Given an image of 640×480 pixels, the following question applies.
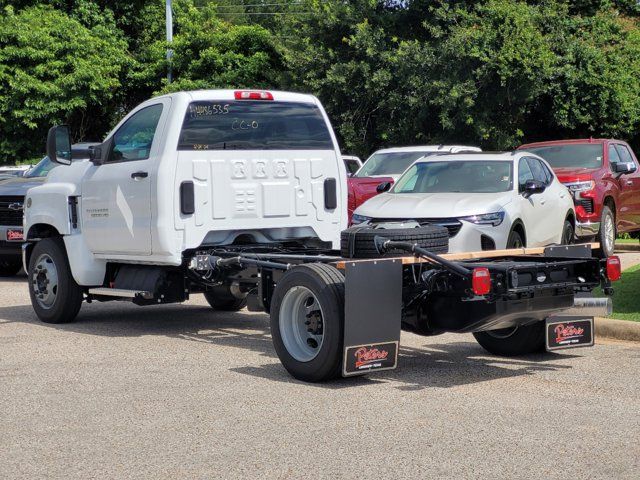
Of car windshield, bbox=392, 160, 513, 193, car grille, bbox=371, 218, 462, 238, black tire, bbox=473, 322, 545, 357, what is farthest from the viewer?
car windshield, bbox=392, 160, 513, 193

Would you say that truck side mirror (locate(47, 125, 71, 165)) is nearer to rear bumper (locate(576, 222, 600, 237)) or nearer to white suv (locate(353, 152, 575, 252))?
white suv (locate(353, 152, 575, 252))

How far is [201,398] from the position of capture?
740 centimetres

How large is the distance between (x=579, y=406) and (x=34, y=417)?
360 cm

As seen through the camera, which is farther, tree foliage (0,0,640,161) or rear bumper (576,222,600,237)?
tree foliage (0,0,640,161)

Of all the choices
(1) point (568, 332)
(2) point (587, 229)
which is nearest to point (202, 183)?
(1) point (568, 332)

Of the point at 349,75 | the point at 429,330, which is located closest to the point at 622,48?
the point at 349,75

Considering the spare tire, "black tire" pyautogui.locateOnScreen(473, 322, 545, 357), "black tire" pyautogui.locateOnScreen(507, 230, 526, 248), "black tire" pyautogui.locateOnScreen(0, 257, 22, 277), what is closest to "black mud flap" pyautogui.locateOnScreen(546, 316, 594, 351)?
"black tire" pyautogui.locateOnScreen(473, 322, 545, 357)

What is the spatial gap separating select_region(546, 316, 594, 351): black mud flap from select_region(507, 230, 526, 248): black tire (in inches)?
157

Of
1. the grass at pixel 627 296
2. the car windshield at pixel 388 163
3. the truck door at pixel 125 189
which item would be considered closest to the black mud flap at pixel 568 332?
the grass at pixel 627 296

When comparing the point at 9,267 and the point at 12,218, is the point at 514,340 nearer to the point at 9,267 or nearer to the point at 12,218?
the point at 12,218

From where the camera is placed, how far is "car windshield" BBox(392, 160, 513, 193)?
13570 millimetres

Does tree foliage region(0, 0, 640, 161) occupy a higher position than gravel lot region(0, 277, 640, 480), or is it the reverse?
tree foliage region(0, 0, 640, 161)

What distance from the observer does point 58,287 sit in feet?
36.2

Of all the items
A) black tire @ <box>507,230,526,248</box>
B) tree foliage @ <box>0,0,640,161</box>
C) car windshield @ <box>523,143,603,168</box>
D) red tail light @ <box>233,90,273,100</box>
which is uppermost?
tree foliage @ <box>0,0,640,161</box>
